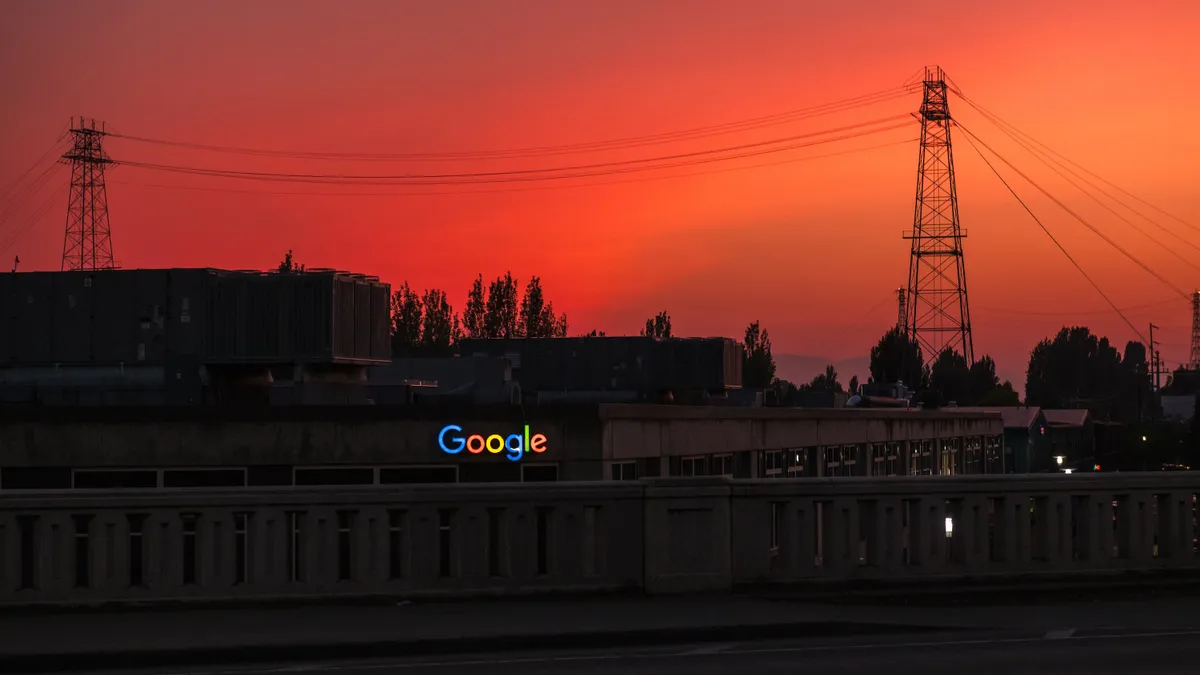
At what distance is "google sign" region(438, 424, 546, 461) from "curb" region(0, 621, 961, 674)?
31098 mm

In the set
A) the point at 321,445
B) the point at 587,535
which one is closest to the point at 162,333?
the point at 321,445

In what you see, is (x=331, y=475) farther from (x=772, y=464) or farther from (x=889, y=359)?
(x=889, y=359)

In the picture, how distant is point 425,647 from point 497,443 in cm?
3198

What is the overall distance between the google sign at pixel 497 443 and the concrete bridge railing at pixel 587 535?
28.0 meters

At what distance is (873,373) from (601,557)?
577ft

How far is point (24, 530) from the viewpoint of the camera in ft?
48.9

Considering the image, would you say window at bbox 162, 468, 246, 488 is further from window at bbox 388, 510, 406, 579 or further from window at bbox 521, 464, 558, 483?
window at bbox 388, 510, 406, 579

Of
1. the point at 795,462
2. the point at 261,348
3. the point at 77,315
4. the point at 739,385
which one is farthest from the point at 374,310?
the point at 739,385

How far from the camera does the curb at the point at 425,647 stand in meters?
12.0

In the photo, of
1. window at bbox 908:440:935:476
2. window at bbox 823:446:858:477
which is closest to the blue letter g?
window at bbox 823:446:858:477

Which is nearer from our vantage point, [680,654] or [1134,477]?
[680,654]

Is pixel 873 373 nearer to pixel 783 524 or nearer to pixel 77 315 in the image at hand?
pixel 77 315

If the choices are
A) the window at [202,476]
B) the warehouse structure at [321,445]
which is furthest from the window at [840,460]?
the window at [202,476]

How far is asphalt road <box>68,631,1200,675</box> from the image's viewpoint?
11812 millimetres
